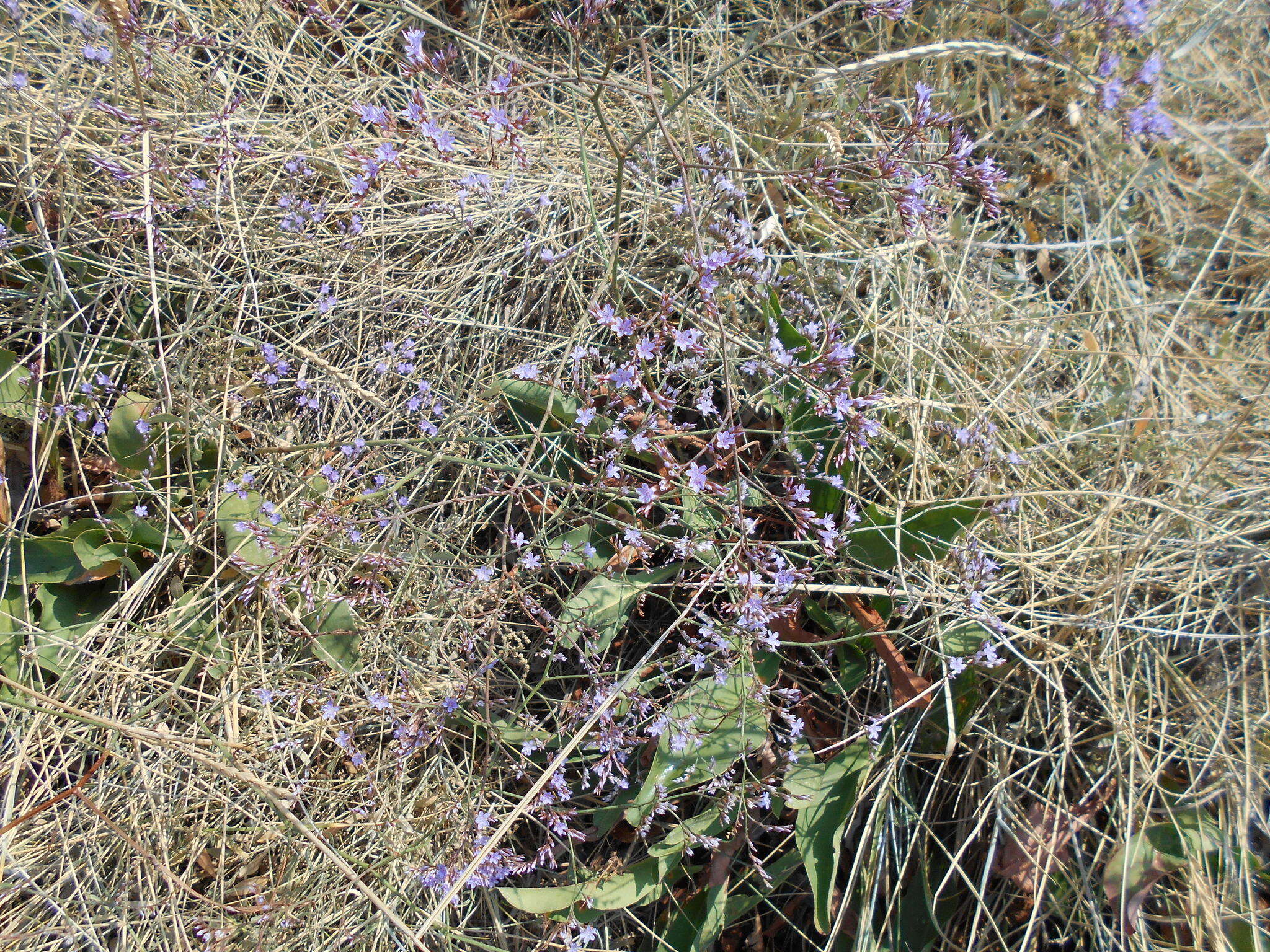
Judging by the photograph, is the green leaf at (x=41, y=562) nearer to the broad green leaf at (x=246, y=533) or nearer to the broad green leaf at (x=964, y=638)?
the broad green leaf at (x=246, y=533)

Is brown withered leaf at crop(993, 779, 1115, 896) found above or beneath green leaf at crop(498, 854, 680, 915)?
above

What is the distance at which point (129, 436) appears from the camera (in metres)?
1.99

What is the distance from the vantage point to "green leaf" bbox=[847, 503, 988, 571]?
1.82 metres

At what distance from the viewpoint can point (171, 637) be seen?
6.25 ft

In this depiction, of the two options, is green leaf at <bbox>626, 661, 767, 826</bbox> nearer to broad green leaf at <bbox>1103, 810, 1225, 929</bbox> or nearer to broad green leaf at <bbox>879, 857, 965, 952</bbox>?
broad green leaf at <bbox>879, 857, 965, 952</bbox>

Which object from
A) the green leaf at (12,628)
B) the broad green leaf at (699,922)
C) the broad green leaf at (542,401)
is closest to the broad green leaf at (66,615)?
the green leaf at (12,628)

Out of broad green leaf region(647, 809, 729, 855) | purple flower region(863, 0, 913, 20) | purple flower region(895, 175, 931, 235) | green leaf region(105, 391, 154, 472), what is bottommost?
broad green leaf region(647, 809, 729, 855)

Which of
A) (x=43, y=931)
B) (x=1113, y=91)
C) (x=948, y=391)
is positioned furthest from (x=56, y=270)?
(x=1113, y=91)

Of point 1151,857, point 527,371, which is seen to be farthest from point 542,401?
point 1151,857

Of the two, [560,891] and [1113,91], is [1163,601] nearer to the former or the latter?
[1113,91]

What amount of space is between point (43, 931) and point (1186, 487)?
298 cm

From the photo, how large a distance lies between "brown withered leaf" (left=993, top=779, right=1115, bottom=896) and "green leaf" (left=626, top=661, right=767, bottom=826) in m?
0.66

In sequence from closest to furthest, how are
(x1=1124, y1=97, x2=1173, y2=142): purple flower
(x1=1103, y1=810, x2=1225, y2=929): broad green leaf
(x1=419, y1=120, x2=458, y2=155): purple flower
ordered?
1. (x1=1103, y1=810, x2=1225, y2=929): broad green leaf
2. (x1=419, y1=120, x2=458, y2=155): purple flower
3. (x1=1124, y1=97, x2=1173, y2=142): purple flower

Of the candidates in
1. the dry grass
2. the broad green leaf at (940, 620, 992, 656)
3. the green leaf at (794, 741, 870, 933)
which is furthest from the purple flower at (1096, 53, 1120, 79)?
the green leaf at (794, 741, 870, 933)
